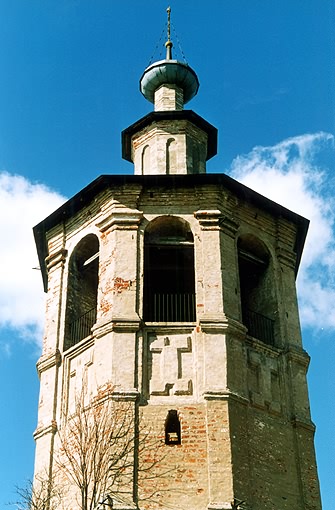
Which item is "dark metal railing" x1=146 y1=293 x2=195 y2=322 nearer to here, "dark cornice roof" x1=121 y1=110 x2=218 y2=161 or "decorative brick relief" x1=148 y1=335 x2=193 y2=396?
"decorative brick relief" x1=148 y1=335 x2=193 y2=396

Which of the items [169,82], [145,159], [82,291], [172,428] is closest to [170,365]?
→ [172,428]

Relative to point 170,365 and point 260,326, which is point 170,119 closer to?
point 260,326

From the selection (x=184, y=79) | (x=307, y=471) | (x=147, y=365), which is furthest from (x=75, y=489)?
(x=184, y=79)

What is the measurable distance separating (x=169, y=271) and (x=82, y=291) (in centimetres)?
172

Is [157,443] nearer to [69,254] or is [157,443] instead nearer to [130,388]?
A: [130,388]

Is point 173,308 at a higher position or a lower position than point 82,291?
lower

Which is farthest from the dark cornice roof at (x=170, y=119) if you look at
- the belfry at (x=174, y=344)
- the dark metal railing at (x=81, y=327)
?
the dark metal railing at (x=81, y=327)

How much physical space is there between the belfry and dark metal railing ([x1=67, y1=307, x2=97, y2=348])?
0.04 meters

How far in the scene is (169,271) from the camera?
17.9 meters

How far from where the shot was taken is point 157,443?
14086 mm

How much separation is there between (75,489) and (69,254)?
4.52 metres

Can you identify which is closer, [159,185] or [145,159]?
[159,185]

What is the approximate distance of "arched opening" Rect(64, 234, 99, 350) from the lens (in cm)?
1645

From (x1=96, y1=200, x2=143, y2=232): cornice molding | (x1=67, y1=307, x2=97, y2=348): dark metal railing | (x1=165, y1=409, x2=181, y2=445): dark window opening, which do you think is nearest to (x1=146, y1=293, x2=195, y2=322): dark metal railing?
(x1=67, y1=307, x2=97, y2=348): dark metal railing
